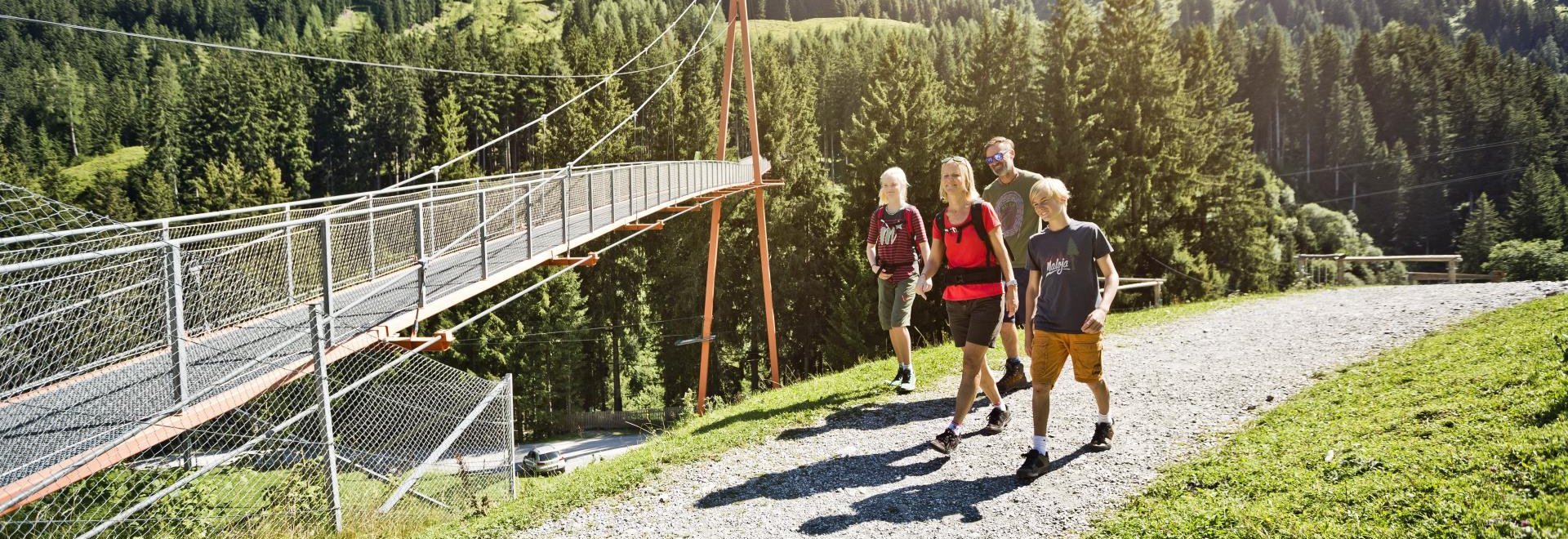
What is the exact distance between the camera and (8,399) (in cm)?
483

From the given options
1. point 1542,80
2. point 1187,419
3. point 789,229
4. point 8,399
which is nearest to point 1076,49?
point 789,229

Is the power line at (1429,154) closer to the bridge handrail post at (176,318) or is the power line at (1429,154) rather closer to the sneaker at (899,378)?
the sneaker at (899,378)

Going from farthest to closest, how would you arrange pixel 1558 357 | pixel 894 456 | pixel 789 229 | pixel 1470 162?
1. pixel 1470 162
2. pixel 789 229
3. pixel 894 456
4. pixel 1558 357

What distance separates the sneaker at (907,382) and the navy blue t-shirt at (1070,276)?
2.74 m

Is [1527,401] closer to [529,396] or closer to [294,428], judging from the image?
[294,428]

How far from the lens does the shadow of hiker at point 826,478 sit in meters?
5.45

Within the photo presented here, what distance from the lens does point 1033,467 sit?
202 inches

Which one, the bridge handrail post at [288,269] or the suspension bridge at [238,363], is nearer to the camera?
the suspension bridge at [238,363]

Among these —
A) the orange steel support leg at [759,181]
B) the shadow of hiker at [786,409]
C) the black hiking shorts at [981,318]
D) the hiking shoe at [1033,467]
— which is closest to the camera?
the hiking shoe at [1033,467]

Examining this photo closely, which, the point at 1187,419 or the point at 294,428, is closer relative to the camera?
the point at 1187,419

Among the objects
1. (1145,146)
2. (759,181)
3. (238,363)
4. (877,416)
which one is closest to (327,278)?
(238,363)

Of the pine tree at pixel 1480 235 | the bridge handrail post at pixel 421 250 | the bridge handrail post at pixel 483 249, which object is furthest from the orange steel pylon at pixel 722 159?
the pine tree at pixel 1480 235

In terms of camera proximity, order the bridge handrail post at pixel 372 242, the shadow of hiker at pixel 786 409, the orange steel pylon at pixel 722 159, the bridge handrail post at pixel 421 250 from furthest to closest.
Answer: the orange steel pylon at pixel 722 159 < the bridge handrail post at pixel 372 242 < the bridge handrail post at pixel 421 250 < the shadow of hiker at pixel 786 409

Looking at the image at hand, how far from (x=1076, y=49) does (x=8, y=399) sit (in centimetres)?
3069
